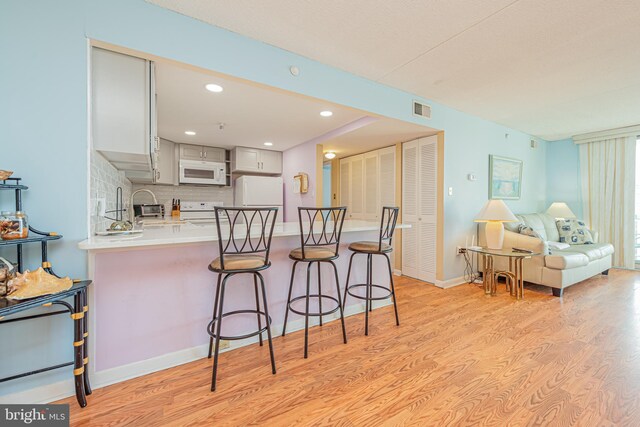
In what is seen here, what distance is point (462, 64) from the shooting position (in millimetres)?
2408

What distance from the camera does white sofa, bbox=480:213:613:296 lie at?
3.12 meters

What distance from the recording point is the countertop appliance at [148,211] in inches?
159

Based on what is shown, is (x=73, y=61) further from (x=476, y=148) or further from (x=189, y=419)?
(x=476, y=148)

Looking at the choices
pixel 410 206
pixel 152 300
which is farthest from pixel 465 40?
pixel 152 300

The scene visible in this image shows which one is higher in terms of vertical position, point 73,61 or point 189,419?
point 73,61

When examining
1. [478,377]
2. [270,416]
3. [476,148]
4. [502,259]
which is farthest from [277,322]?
[476,148]

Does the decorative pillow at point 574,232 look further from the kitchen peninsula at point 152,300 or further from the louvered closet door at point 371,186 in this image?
the kitchen peninsula at point 152,300

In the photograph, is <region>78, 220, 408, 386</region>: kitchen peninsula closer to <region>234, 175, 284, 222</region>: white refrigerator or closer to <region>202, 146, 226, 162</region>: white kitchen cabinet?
<region>234, 175, 284, 222</region>: white refrigerator

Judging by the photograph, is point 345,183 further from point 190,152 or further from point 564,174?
point 564,174

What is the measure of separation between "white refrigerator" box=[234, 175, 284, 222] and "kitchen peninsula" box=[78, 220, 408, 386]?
2.48 metres

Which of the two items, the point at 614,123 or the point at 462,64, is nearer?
the point at 462,64

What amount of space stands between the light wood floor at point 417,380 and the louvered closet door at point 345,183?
2914mm

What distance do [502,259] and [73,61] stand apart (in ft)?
15.1

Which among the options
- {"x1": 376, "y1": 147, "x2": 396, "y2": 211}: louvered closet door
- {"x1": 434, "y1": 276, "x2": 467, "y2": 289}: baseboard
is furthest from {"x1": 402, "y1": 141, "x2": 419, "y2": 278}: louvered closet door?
{"x1": 434, "y1": 276, "x2": 467, "y2": 289}: baseboard
